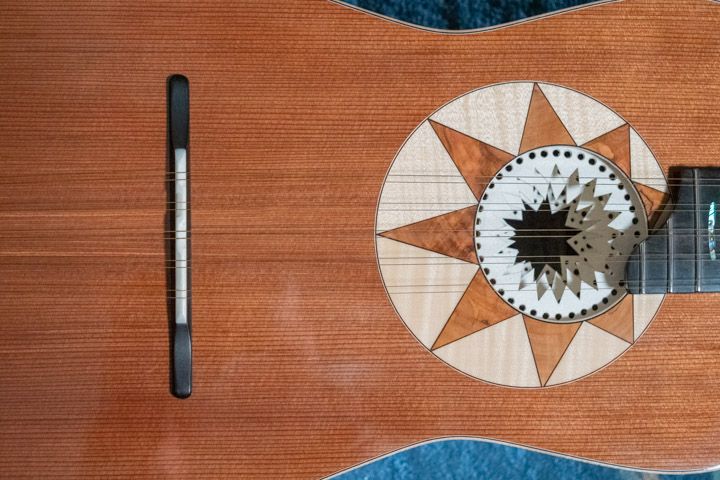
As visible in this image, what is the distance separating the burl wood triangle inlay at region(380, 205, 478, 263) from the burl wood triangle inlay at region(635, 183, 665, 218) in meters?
0.22

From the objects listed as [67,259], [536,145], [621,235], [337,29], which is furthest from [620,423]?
[67,259]

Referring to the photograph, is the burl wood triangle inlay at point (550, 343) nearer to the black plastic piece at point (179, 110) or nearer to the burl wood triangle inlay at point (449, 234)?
the burl wood triangle inlay at point (449, 234)

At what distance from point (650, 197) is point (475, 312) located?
0.27 m

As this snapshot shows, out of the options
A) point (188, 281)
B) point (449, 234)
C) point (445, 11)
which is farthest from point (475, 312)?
point (445, 11)

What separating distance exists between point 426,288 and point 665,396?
35cm

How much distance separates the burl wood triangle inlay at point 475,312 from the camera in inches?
32.4

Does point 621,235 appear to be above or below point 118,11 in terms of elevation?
below

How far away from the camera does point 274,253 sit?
0.80 meters

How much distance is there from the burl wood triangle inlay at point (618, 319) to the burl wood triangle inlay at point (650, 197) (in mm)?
118

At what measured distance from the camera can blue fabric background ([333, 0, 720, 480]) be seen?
3.62 feet

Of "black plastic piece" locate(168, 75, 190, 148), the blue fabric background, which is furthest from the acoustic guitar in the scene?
the blue fabric background

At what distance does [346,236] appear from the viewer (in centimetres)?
81

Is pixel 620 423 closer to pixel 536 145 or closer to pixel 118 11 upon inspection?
pixel 536 145

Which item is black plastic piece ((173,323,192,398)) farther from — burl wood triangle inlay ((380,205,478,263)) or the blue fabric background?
the blue fabric background
